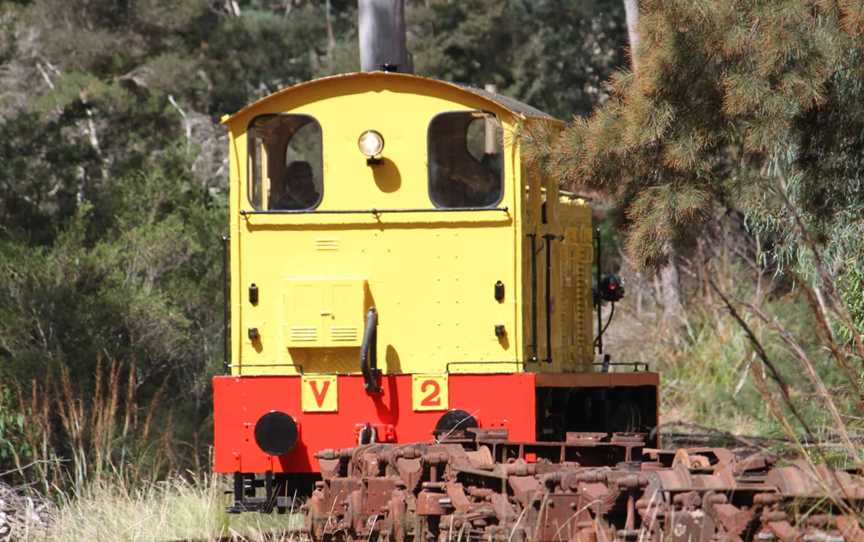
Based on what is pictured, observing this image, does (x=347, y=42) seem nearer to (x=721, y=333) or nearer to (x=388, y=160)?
(x=721, y=333)

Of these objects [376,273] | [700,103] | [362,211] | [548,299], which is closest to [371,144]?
[362,211]

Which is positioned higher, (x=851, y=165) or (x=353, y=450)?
(x=851, y=165)

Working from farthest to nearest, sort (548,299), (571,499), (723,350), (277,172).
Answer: (723,350), (548,299), (277,172), (571,499)

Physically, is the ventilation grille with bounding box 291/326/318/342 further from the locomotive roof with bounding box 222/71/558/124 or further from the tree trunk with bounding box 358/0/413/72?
the tree trunk with bounding box 358/0/413/72

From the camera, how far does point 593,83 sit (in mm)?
35625

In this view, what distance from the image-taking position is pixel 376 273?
1148cm

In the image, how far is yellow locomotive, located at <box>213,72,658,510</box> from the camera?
1106cm

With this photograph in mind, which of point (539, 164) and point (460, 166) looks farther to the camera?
point (460, 166)

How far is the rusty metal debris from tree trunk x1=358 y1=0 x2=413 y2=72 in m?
5.75

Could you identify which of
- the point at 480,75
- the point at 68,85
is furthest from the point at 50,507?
the point at 480,75

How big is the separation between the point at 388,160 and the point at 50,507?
3.52 meters

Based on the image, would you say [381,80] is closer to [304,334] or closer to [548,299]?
[304,334]

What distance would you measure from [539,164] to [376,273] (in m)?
1.41

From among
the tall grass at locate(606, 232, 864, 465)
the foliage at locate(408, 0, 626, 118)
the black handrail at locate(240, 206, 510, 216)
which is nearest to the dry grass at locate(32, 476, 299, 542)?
the black handrail at locate(240, 206, 510, 216)
